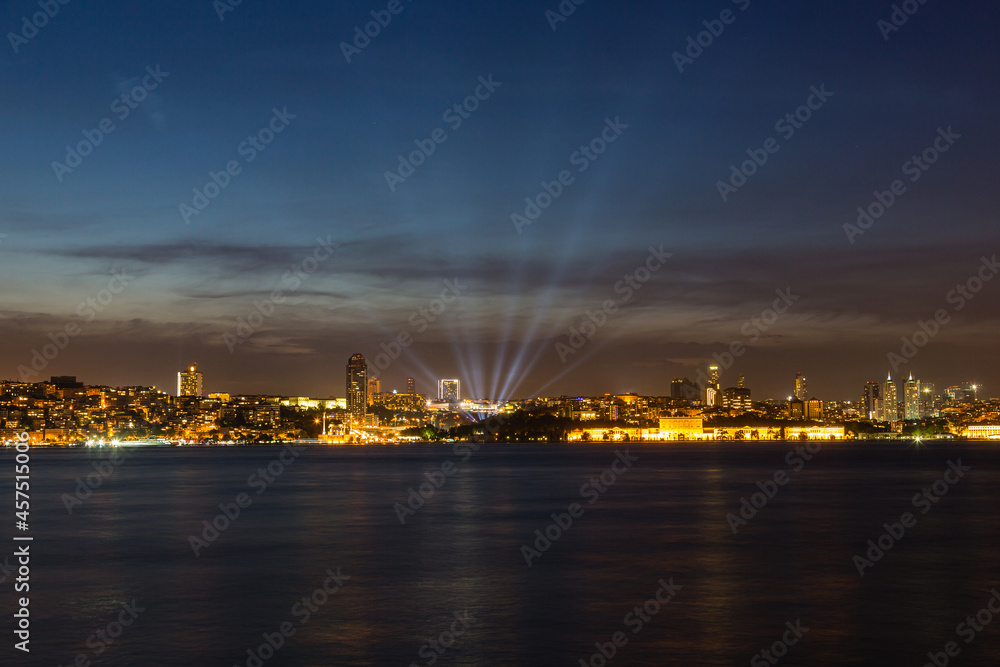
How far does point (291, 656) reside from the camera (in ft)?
53.1

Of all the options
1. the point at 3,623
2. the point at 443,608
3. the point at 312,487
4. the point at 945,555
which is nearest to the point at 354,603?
the point at 443,608

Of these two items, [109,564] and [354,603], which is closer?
[354,603]

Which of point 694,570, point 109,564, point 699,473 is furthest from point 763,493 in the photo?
point 109,564

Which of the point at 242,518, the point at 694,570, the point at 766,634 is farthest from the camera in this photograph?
the point at 242,518

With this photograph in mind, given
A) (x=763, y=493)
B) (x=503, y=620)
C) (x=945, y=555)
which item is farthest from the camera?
(x=763, y=493)

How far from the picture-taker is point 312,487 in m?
60.2

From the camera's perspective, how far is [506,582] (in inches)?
925

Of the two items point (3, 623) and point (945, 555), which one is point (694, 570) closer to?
point (945, 555)

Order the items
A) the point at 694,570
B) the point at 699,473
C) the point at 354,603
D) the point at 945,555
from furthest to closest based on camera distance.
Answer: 1. the point at 699,473
2. the point at 945,555
3. the point at 694,570
4. the point at 354,603

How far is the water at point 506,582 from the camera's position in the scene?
55.0 feet

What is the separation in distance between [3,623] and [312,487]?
42088mm

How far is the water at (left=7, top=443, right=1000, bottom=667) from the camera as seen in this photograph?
1675cm

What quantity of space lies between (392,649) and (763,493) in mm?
39814

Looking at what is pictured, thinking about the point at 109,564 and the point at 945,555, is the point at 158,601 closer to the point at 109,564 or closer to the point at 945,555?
the point at 109,564
